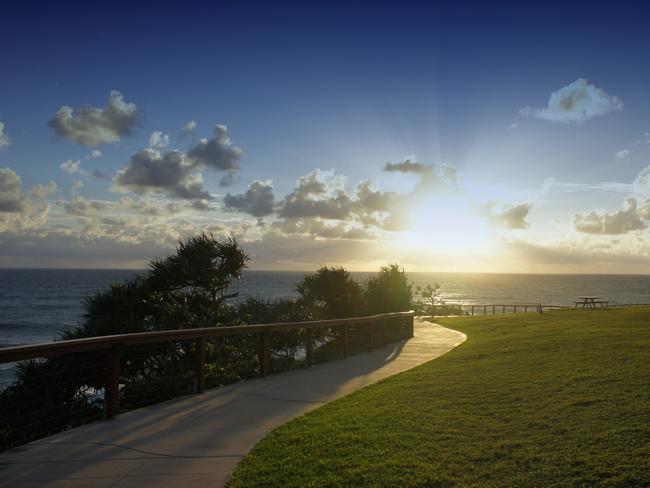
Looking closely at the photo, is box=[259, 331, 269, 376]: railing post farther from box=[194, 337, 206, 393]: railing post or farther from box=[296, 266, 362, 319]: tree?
box=[296, 266, 362, 319]: tree

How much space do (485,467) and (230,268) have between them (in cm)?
1270

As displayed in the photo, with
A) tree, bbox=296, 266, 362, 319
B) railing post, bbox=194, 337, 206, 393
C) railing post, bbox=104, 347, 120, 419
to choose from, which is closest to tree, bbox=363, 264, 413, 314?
tree, bbox=296, 266, 362, 319

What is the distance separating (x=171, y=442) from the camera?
594 centimetres

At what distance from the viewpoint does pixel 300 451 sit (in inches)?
219

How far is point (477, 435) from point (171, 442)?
11.5ft

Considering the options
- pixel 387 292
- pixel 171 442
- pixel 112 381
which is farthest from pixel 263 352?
pixel 387 292

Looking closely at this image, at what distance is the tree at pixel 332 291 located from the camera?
26250 millimetres

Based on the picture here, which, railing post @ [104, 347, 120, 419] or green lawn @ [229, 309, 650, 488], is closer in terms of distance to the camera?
green lawn @ [229, 309, 650, 488]

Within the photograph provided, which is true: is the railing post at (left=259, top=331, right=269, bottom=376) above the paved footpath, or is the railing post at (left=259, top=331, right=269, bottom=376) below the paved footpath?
above

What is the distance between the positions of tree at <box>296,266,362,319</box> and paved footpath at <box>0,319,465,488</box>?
53.4ft

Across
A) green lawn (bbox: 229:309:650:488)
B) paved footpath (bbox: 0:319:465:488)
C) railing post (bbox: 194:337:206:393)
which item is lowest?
paved footpath (bbox: 0:319:465:488)

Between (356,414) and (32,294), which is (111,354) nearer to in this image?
(356,414)

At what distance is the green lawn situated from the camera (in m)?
4.77

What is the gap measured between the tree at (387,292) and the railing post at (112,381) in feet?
71.7
